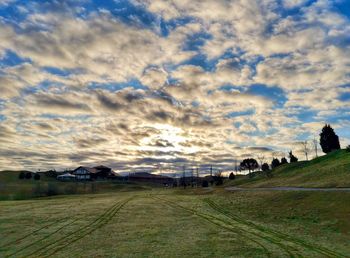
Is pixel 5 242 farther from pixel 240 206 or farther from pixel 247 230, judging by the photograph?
pixel 240 206

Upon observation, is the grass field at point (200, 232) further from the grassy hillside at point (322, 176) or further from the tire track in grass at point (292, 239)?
the grassy hillside at point (322, 176)

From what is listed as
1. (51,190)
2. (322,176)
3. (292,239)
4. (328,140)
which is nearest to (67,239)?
(292,239)

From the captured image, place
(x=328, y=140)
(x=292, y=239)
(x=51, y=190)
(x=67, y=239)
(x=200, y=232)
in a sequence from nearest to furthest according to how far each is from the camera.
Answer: (x=292, y=239)
(x=67, y=239)
(x=200, y=232)
(x=51, y=190)
(x=328, y=140)

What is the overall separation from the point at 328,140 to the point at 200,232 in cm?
12245

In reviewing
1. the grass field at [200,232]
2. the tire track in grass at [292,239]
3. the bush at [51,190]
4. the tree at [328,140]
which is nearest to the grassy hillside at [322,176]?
the grass field at [200,232]

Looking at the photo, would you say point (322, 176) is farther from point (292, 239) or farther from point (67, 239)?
point (67, 239)

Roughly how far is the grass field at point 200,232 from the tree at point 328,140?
97069mm

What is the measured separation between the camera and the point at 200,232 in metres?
33.8

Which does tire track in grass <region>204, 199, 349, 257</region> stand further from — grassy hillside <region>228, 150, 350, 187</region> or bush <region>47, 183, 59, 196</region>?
bush <region>47, 183, 59, 196</region>

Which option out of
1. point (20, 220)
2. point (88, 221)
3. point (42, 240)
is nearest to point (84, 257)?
point (42, 240)

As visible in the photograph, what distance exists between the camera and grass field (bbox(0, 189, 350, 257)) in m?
25.8

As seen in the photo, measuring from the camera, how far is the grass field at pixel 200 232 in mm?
25812

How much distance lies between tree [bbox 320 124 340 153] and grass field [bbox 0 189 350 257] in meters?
97.1

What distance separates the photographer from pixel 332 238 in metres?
29.8
